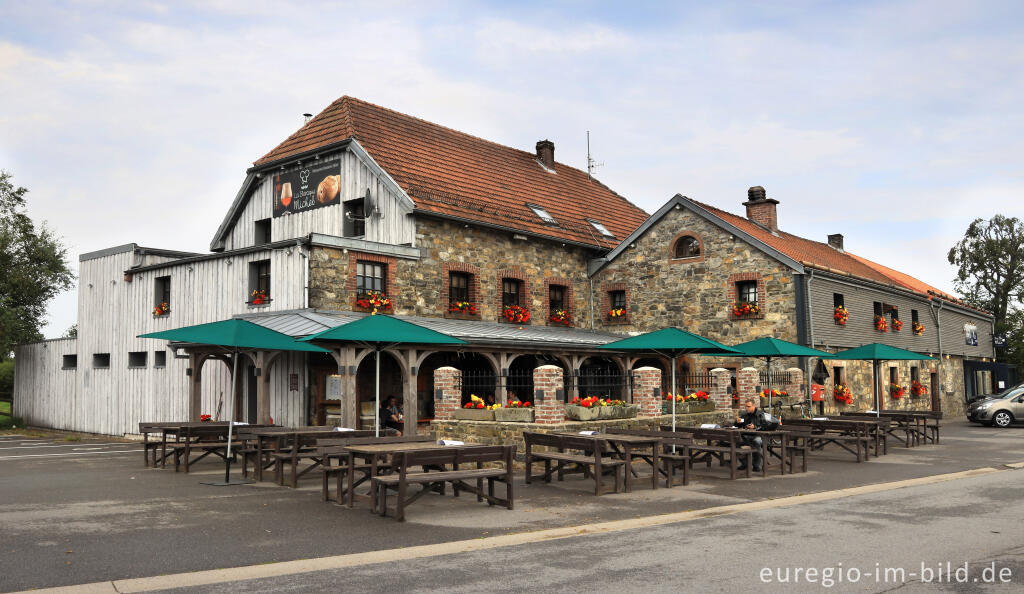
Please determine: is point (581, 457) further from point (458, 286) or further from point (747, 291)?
point (747, 291)

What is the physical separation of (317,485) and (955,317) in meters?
29.9

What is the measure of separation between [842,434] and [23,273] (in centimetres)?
3495

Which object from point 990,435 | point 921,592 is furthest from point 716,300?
point 921,592

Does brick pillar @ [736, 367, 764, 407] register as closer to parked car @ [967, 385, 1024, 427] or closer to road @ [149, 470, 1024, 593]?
road @ [149, 470, 1024, 593]

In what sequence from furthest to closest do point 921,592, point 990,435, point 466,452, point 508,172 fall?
1. point 508,172
2. point 990,435
3. point 466,452
4. point 921,592

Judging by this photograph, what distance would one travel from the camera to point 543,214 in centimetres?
2488

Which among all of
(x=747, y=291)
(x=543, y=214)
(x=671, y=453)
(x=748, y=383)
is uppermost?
(x=543, y=214)

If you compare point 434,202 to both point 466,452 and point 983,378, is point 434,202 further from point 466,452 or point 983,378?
point 983,378

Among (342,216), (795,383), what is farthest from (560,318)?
(342,216)

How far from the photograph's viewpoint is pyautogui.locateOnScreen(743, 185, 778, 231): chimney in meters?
27.3

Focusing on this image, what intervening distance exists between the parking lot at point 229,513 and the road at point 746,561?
0.91 meters

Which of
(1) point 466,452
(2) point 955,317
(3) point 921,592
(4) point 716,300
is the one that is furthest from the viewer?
(2) point 955,317

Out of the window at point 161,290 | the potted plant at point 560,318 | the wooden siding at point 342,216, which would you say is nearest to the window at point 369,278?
the wooden siding at point 342,216

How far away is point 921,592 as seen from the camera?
5.36m
